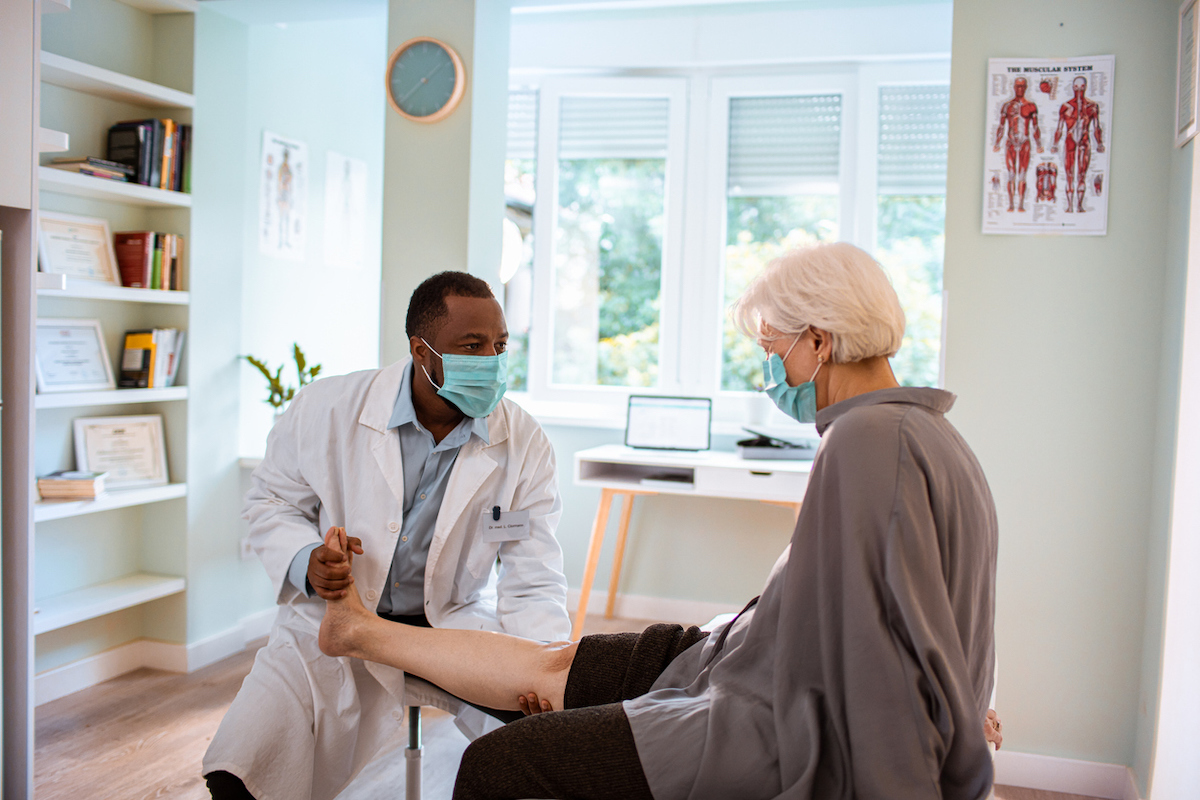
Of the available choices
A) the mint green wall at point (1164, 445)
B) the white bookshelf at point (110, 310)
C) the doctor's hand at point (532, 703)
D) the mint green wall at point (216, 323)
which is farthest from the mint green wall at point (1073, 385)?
the mint green wall at point (216, 323)

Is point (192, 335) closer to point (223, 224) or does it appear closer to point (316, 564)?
point (223, 224)

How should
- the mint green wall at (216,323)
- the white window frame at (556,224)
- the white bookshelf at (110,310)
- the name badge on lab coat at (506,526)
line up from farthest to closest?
1. the white window frame at (556,224)
2. the mint green wall at (216,323)
3. the white bookshelf at (110,310)
4. the name badge on lab coat at (506,526)

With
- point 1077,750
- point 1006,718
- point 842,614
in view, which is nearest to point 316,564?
point 842,614

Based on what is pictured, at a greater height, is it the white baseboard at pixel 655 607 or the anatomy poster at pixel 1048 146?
the anatomy poster at pixel 1048 146

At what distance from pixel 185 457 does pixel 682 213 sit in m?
2.27

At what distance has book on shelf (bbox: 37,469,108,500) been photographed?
8.62 feet

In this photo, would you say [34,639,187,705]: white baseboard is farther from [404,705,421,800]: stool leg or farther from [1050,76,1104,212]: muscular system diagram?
[1050,76,1104,212]: muscular system diagram

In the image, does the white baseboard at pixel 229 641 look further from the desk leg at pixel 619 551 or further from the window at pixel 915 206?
the window at pixel 915 206

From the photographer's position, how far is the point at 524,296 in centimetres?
443

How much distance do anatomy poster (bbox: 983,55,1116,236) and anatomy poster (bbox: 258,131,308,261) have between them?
263cm

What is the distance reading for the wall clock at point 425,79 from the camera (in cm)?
305

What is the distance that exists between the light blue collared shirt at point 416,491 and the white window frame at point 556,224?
224 centimetres

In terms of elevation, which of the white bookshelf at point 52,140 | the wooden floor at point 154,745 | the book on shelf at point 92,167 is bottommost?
the wooden floor at point 154,745

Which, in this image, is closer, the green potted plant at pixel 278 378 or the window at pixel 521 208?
the green potted plant at pixel 278 378
